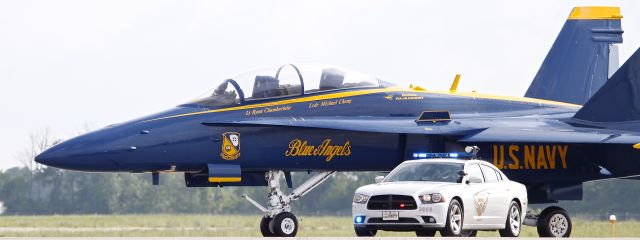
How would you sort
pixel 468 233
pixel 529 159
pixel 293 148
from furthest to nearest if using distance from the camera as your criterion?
1. pixel 529 159
2. pixel 293 148
3. pixel 468 233

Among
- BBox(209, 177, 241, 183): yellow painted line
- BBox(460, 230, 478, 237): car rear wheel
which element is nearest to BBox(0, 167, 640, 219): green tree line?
BBox(209, 177, 241, 183): yellow painted line

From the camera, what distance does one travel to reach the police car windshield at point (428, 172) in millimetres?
21906

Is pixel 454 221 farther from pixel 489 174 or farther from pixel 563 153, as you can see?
pixel 563 153

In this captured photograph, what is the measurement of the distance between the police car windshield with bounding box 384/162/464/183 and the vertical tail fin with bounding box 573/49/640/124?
210 inches

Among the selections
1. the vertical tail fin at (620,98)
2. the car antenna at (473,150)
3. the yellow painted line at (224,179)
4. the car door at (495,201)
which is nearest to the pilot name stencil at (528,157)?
the vertical tail fin at (620,98)

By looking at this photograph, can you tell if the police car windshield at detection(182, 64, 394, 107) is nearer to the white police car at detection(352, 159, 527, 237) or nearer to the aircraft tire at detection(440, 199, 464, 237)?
the white police car at detection(352, 159, 527, 237)

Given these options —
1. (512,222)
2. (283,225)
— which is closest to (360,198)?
(512,222)

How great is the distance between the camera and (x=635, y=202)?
2131 inches

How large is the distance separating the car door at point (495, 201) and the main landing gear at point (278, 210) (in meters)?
3.62

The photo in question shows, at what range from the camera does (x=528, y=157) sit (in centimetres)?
2602

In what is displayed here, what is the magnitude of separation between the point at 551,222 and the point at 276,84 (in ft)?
16.1

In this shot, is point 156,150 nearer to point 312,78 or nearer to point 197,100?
point 197,100

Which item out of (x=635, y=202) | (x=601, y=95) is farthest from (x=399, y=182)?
(x=635, y=202)

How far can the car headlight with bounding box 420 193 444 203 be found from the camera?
67.4ft
